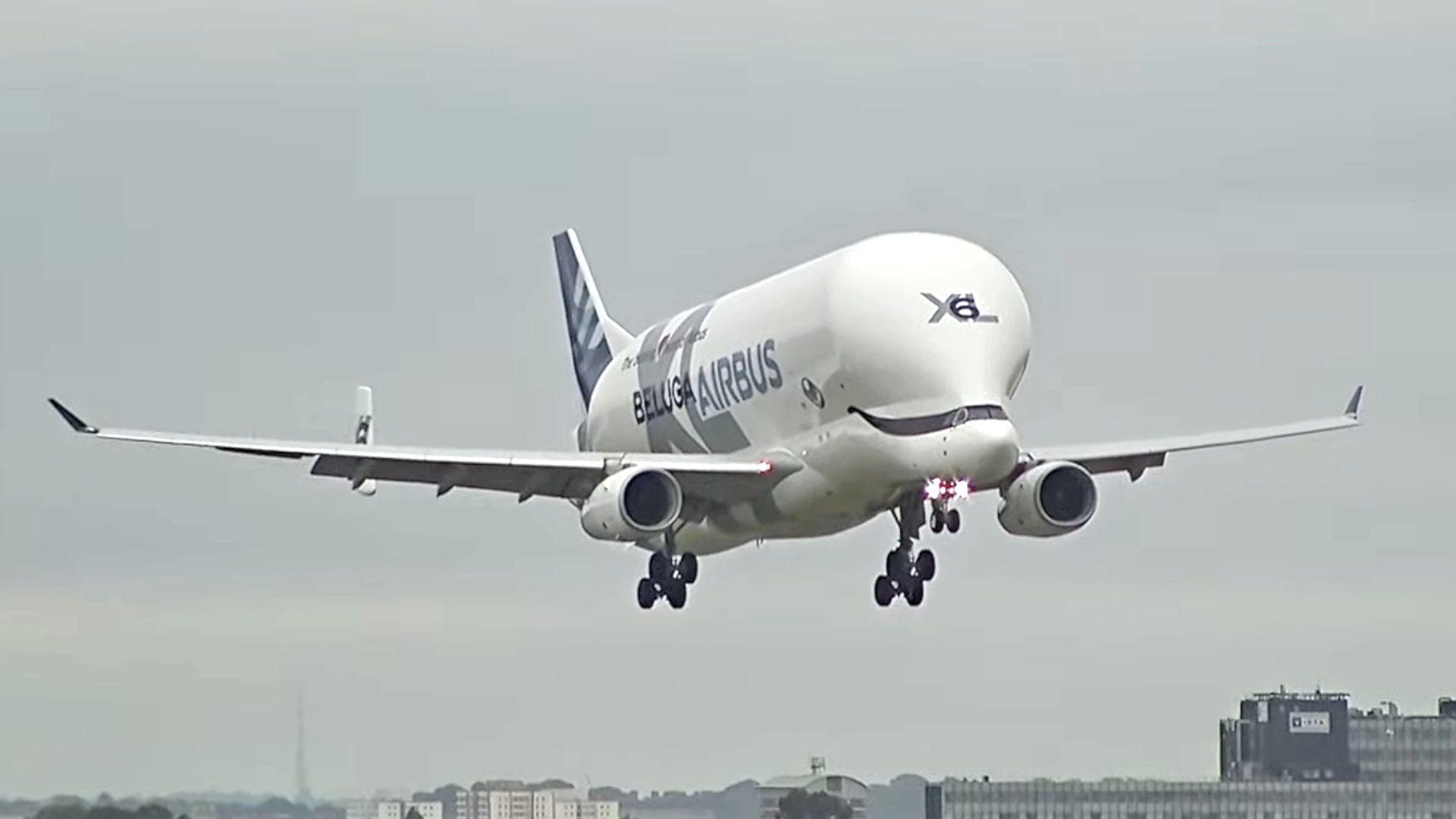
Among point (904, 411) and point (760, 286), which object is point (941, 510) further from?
point (760, 286)

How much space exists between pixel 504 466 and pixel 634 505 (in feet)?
14.4

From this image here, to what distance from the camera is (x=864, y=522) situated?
8806 centimetres

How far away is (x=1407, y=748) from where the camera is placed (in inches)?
4513

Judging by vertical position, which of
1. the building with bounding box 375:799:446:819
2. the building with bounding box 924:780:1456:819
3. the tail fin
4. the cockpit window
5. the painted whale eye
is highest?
the tail fin

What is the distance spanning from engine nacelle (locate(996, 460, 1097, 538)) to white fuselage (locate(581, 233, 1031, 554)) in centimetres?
183

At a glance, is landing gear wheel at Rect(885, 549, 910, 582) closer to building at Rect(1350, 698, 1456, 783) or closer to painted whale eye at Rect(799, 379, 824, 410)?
painted whale eye at Rect(799, 379, 824, 410)

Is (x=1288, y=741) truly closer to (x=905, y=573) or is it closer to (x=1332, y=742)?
(x=1332, y=742)

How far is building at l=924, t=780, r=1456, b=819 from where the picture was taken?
10738cm

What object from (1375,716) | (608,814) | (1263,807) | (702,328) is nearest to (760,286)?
(702,328)

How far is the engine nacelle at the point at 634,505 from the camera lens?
8794cm

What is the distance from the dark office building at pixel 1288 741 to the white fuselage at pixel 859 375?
26.5m

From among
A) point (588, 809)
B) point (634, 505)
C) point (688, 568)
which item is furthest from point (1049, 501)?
point (588, 809)

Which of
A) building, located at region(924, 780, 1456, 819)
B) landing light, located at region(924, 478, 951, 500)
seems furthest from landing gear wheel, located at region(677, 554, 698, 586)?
building, located at region(924, 780, 1456, 819)

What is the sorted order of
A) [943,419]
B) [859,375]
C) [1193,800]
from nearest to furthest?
[943,419], [859,375], [1193,800]
